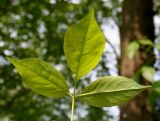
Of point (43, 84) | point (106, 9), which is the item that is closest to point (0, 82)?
point (43, 84)

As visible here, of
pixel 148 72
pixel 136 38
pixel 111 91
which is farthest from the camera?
pixel 136 38

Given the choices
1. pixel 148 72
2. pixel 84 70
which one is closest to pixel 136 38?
pixel 148 72

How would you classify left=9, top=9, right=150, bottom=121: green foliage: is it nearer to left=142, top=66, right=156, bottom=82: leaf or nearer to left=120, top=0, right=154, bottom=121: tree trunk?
left=142, top=66, right=156, bottom=82: leaf

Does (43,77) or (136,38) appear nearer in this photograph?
(43,77)

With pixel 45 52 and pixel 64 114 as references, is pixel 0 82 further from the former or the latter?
pixel 64 114

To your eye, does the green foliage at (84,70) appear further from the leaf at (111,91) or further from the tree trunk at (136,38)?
the tree trunk at (136,38)

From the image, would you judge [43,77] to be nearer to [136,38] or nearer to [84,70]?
[84,70]

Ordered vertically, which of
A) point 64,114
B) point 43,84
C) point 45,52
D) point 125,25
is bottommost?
point 64,114
